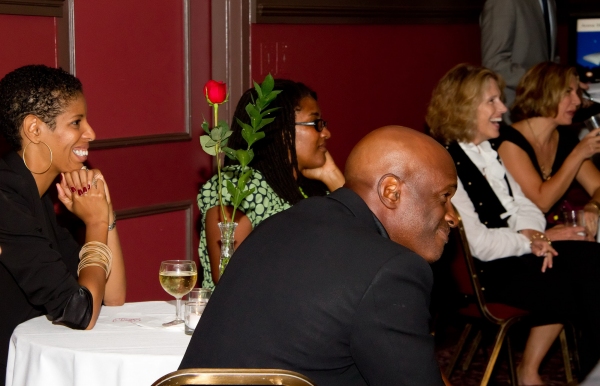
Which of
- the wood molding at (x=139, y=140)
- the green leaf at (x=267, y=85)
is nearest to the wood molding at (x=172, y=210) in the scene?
the wood molding at (x=139, y=140)

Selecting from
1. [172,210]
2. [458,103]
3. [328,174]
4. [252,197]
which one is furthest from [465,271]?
[172,210]

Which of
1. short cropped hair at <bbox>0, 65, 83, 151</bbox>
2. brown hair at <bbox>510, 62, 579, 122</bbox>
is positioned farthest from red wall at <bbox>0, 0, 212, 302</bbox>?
brown hair at <bbox>510, 62, 579, 122</bbox>

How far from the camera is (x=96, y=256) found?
265 cm

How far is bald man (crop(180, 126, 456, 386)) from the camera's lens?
5.36 feet

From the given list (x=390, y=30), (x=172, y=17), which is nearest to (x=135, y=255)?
(x=172, y=17)

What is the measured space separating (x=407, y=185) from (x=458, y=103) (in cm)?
243

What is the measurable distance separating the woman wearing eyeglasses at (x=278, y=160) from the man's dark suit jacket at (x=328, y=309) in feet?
4.61

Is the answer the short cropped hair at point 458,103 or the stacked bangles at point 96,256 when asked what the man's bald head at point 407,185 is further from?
the short cropped hair at point 458,103

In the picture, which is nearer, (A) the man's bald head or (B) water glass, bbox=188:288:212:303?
(A) the man's bald head

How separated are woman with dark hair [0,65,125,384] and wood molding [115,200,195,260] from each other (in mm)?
1188

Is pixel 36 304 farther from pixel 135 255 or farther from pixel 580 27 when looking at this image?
pixel 580 27

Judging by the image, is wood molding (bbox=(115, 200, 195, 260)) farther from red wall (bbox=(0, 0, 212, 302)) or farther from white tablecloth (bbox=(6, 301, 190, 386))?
white tablecloth (bbox=(6, 301, 190, 386))

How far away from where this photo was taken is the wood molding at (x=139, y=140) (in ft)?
13.0

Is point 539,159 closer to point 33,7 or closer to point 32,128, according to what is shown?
point 33,7
